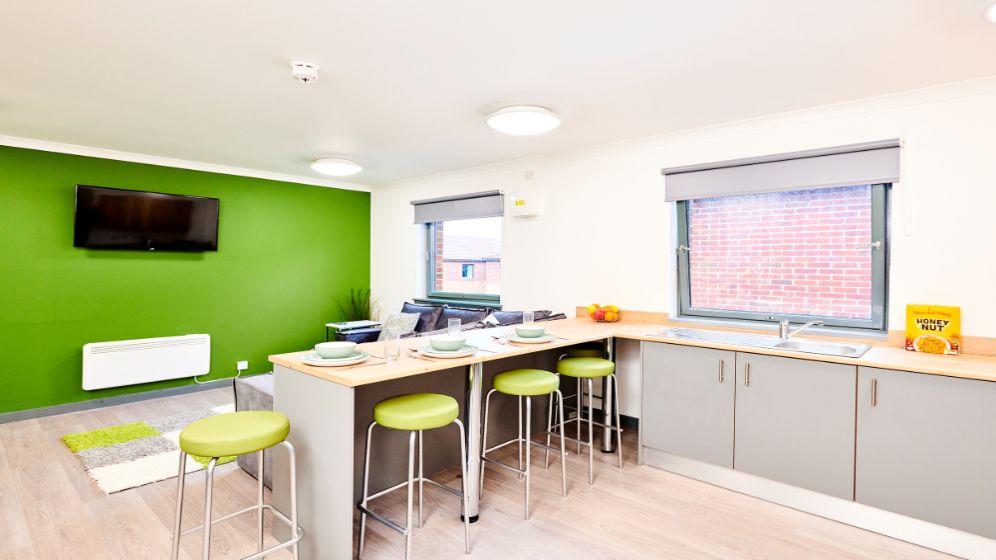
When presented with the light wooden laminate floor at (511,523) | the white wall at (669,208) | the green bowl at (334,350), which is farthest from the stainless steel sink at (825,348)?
the green bowl at (334,350)

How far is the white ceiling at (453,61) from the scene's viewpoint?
2033 millimetres

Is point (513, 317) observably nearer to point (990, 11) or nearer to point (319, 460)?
point (319, 460)

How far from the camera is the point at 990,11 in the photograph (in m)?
1.94

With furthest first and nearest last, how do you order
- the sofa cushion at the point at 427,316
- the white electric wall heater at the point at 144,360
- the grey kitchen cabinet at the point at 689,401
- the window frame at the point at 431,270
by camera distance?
the window frame at the point at 431,270 → the sofa cushion at the point at 427,316 → the white electric wall heater at the point at 144,360 → the grey kitchen cabinet at the point at 689,401

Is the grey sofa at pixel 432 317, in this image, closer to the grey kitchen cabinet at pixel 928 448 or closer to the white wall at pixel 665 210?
the white wall at pixel 665 210

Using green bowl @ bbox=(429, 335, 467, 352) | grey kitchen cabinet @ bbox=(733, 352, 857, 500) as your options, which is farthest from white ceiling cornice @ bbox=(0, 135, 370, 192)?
grey kitchen cabinet @ bbox=(733, 352, 857, 500)

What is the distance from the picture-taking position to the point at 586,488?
2992mm

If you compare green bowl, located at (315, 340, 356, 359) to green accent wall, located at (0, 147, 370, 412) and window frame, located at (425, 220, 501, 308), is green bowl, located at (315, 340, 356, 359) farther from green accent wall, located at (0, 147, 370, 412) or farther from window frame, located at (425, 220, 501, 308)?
green accent wall, located at (0, 147, 370, 412)

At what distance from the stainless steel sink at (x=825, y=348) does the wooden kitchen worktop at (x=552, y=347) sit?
0.20ft

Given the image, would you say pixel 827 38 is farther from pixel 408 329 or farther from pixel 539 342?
pixel 408 329

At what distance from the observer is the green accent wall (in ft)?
13.7

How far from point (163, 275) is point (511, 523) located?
13.8 ft

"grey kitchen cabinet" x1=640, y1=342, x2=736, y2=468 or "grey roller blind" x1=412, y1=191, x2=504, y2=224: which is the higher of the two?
"grey roller blind" x1=412, y1=191, x2=504, y2=224

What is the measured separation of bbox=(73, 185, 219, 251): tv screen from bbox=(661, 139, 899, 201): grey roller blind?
433cm
